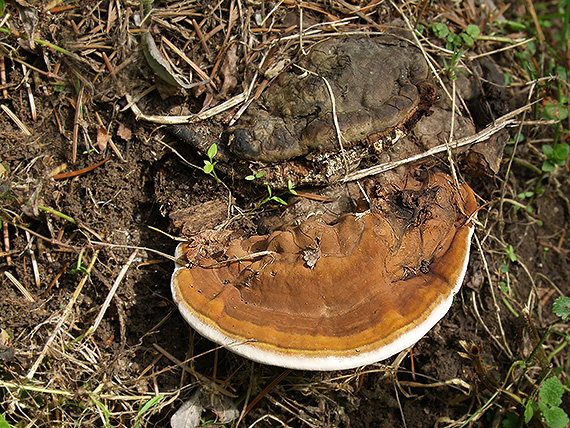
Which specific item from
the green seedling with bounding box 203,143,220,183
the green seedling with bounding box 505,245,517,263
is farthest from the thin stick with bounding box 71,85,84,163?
the green seedling with bounding box 505,245,517,263

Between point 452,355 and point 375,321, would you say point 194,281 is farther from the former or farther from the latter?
point 452,355

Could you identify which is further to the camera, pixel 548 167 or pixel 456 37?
pixel 548 167

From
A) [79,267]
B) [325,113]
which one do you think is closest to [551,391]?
[325,113]

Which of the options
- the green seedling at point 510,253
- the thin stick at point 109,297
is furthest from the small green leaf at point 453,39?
the thin stick at point 109,297

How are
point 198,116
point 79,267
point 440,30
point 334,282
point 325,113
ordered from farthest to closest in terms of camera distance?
point 440,30, point 79,267, point 198,116, point 325,113, point 334,282

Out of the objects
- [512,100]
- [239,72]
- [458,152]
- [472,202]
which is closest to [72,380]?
[239,72]

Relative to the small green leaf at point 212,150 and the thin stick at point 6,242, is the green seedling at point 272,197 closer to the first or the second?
the small green leaf at point 212,150

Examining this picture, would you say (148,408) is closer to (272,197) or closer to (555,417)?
(272,197)

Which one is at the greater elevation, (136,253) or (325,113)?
(325,113)
